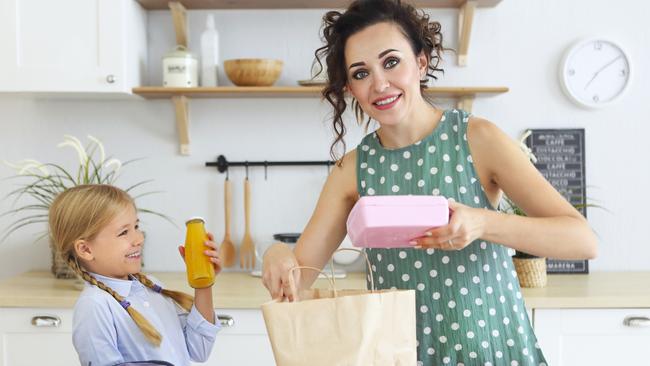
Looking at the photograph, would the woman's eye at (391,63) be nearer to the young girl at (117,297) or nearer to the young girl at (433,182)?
the young girl at (433,182)

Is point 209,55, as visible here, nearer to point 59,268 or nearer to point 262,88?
point 262,88

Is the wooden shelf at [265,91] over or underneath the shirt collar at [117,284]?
over

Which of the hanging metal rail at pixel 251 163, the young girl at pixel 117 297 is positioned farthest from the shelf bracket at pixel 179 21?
the young girl at pixel 117 297

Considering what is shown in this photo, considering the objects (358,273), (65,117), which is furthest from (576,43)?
(65,117)

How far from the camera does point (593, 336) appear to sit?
2451mm

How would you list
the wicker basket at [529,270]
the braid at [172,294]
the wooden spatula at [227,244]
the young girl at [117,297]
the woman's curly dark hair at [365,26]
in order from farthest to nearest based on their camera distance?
the wooden spatula at [227,244], the wicker basket at [529,270], the braid at [172,294], the young girl at [117,297], the woman's curly dark hair at [365,26]

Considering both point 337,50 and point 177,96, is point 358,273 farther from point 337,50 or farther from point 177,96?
point 337,50

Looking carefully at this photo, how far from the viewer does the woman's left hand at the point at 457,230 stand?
1194mm

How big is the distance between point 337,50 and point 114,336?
73 cm

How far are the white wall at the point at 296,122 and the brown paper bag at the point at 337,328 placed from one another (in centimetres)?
179

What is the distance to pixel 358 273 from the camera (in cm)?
293

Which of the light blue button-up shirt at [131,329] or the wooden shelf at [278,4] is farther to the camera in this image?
the wooden shelf at [278,4]

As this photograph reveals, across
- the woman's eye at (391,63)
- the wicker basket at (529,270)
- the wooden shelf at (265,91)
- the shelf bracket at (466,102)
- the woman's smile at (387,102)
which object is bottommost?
the wicker basket at (529,270)

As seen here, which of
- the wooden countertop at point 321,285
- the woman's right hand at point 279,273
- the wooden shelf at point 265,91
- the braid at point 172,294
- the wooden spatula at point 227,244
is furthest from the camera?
the wooden spatula at point 227,244
